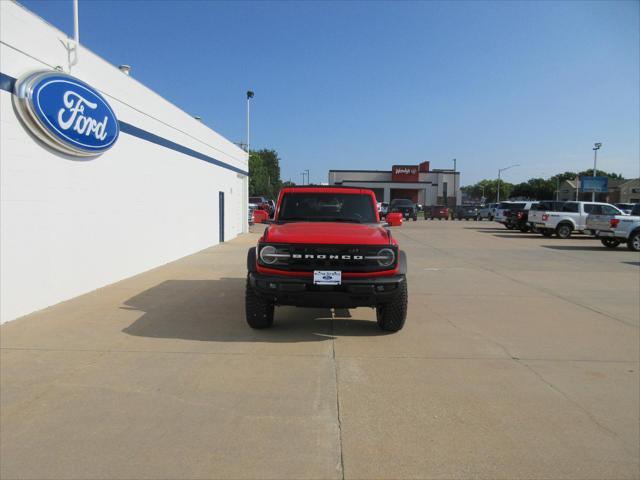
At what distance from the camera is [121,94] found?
10453 millimetres

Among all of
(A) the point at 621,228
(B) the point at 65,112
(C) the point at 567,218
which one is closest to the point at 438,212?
(C) the point at 567,218

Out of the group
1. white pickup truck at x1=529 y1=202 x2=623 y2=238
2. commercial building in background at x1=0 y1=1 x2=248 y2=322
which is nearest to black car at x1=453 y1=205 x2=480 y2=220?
white pickup truck at x1=529 y1=202 x2=623 y2=238

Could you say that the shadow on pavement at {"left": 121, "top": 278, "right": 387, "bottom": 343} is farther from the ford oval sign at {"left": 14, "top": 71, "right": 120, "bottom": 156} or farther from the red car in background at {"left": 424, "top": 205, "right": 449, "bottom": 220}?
the red car in background at {"left": 424, "top": 205, "right": 449, "bottom": 220}

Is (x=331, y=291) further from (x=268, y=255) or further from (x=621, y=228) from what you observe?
(x=621, y=228)

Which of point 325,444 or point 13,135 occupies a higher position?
point 13,135

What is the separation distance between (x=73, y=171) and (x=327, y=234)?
16.8 feet

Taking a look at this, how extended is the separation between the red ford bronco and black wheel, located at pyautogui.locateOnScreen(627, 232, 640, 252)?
16.1m

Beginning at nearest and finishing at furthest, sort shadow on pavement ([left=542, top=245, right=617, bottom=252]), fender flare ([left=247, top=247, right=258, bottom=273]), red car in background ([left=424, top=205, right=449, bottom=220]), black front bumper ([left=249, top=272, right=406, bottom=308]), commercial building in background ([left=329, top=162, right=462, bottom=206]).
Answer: black front bumper ([left=249, top=272, right=406, bottom=308]), fender flare ([left=247, top=247, right=258, bottom=273]), shadow on pavement ([left=542, top=245, right=617, bottom=252]), red car in background ([left=424, top=205, right=449, bottom=220]), commercial building in background ([left=329, top=162, right=462, bottom=206])

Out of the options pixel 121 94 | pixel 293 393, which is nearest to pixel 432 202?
pixel 121 94

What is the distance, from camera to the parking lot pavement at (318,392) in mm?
3236

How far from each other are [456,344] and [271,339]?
7.43 feet

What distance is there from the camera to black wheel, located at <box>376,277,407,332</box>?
6059 millimetres

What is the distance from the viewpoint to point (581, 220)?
24.1 metres

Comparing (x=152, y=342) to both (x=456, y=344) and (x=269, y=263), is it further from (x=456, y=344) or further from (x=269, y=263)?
(x=456, y=344)
